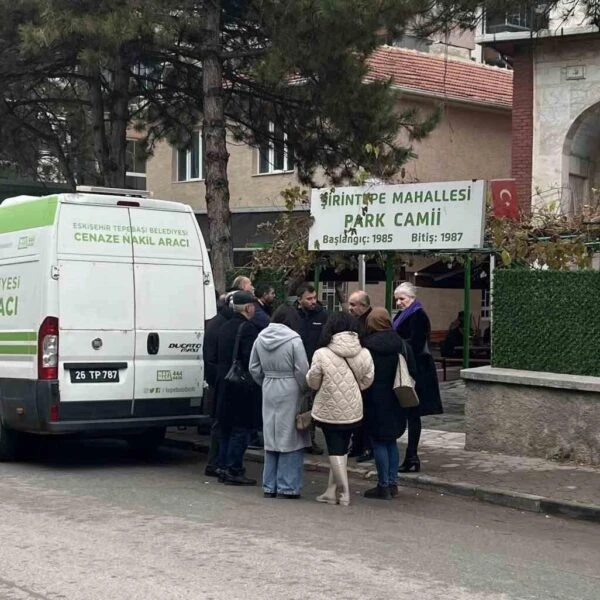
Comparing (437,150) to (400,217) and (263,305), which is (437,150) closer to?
(400,217)

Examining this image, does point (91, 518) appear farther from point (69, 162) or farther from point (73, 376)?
point (69, 162)

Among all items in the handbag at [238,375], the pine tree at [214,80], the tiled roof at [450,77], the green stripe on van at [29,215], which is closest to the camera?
the handbag at [238,375]

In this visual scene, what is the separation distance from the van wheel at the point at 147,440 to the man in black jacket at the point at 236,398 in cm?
188

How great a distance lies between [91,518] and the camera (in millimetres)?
7875

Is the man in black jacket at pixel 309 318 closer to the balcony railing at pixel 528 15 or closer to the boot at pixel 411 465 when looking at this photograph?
the boot at pixel 411 465

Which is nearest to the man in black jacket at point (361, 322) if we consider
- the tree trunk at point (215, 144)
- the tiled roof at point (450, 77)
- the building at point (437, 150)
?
the tree trunk at point (215, 144)

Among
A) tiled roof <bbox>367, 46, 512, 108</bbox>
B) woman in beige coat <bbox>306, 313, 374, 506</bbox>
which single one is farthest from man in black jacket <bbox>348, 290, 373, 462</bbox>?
tiled roof <bbox>367, 46, 512, 108</bbox>

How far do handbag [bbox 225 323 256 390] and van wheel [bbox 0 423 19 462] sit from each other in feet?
8.27

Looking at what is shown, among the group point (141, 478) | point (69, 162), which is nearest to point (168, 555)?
point (141, 478)

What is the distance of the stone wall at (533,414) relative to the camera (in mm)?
10258

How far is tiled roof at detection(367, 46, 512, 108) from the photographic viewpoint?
85.1 ft

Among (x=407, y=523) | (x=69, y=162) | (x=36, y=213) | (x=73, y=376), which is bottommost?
(x=407, y=523)

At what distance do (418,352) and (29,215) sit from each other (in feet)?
13.1

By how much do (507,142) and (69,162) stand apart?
11.9m
